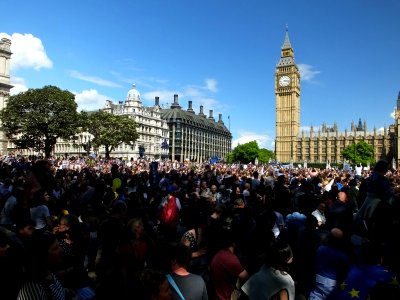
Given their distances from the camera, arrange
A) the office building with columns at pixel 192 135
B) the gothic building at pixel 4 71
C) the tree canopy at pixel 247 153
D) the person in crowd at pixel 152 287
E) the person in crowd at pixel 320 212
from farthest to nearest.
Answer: the office building with columns at pixel 192 135
the tree canopy at pixel 247 153
the gothic building at pixel 4 71
the person in crowd at pixel 320 212
the person in crowd at pixel 152 287

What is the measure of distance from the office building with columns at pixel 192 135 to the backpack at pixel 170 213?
10204cm

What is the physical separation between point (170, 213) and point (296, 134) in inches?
5197

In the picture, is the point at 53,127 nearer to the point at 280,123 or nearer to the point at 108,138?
the point at 108,138

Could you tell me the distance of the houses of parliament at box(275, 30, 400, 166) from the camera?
5015 inches

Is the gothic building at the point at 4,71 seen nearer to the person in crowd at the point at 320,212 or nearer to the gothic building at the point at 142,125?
the gothic building at the point at 142,125

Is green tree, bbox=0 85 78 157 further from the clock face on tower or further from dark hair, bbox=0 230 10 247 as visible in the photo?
the clock face on tower

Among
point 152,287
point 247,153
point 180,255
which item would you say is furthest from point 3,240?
point 247,153

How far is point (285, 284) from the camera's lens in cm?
423

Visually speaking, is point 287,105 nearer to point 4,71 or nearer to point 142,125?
point 142,125

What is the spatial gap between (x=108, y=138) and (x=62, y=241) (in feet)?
203

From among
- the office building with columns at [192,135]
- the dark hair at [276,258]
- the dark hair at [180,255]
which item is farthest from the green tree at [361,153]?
the dark hair at [180,255]

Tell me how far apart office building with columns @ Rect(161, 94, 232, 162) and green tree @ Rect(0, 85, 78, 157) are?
64652 mm

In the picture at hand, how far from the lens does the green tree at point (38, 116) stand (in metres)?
47.2

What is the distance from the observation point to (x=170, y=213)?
8.73m
